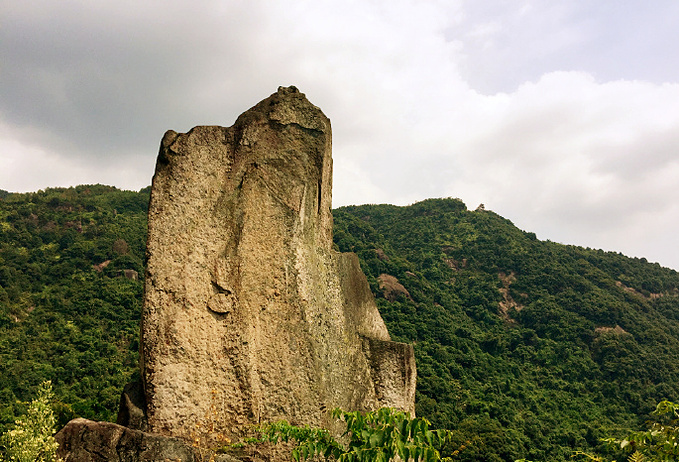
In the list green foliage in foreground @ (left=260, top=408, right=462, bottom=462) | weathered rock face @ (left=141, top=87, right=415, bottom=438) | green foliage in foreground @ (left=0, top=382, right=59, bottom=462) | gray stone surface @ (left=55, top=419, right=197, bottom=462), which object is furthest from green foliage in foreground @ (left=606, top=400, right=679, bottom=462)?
green foliage in foreground @ (left=0, top=382, right=59, bottom=462)

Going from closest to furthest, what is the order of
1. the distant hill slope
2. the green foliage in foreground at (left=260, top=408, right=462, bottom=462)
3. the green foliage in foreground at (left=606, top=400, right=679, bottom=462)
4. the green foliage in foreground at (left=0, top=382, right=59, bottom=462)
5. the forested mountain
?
the green foliage in foreground at (left=260, top=408, right=462, bottom=462)
the green foliage in foreground at (left=606, top=400, right=679, bottom=462)
the green foliage in foreground at (left=0, top=382, right=59, bottom=462)
the forested mountain
the distant hill slope

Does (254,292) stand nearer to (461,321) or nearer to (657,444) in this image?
(657,444)

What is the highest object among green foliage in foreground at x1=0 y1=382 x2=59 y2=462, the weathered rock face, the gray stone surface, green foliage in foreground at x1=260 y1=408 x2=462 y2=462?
the weathered rock face

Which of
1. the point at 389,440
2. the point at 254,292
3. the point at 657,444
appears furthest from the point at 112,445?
the point at 657,444

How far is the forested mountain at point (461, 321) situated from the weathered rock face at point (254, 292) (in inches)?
370

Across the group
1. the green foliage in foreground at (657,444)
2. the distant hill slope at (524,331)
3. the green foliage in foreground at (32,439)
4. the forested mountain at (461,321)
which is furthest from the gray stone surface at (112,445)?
the distant hill slope at (524,331)

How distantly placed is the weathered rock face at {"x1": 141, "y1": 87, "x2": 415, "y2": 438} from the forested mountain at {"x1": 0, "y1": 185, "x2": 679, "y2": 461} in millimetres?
9390

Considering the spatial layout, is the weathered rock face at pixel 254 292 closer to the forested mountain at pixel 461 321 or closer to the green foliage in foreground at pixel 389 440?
the green foliage in foreground at pixel 389 440

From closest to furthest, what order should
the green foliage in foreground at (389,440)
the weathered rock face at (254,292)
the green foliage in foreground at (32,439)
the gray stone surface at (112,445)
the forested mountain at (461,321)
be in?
the green foliage in foreground at (389,440) < the gray stone surface at (112,445) < the weathered rock face at (254,292) < the green foliage in foreground at (32,439) < the forested mountain at (461,321)

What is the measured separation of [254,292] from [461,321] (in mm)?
44120

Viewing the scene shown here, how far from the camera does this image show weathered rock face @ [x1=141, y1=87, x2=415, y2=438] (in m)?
5.77

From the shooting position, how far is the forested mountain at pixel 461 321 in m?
29.2

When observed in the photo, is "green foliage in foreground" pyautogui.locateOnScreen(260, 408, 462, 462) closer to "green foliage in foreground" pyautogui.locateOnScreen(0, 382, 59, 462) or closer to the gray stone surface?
the gray stone surface

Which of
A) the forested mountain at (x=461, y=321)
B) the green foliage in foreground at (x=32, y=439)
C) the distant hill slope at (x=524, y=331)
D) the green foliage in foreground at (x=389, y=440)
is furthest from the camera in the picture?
the distant hill slope at (x=524, y=331)
